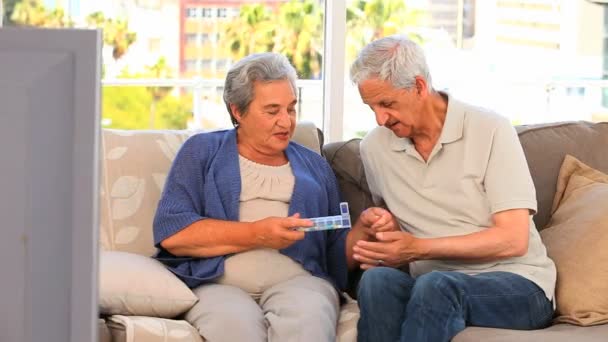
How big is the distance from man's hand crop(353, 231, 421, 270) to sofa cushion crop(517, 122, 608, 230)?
1.93 feet

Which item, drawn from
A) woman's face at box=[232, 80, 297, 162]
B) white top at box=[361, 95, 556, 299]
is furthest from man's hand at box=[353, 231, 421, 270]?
woman's face at box=[232, 80, 297, 162]

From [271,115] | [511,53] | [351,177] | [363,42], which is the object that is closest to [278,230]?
[271,115]

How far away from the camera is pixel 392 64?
251cm

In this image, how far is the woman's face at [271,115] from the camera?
2658 mm

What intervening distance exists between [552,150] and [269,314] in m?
1.00

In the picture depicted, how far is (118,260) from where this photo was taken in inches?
98.4

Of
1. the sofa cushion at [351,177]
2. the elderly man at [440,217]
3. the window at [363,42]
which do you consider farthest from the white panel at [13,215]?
the window at [363,42]

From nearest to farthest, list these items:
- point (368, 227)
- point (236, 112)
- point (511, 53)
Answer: point (368, 227) < point (236, 112) < point (511, 53)

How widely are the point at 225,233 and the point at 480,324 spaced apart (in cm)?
65

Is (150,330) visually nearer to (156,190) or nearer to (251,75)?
(156,190)

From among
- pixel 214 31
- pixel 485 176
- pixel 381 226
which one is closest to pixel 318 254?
pixel 381 226

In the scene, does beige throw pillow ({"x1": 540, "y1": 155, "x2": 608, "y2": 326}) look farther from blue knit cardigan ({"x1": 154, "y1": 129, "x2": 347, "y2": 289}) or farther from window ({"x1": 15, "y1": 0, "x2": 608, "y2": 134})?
window ({"x1": 15, "y1": 0, "x2": 608, "y2": 134})

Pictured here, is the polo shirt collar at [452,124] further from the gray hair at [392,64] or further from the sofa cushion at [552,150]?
the sofa cushion at [552,150]

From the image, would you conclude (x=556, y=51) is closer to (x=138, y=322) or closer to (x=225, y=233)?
(x=225, y=233)
